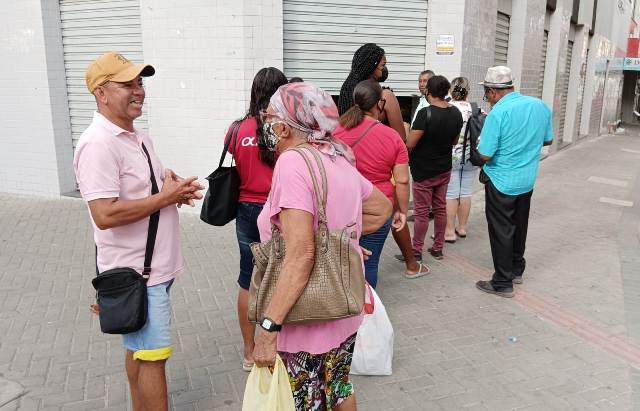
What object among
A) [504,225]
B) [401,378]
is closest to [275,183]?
[401,378]

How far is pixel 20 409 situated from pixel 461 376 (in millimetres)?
2769

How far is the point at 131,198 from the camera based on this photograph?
245 cm

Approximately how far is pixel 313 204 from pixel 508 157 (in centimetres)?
319

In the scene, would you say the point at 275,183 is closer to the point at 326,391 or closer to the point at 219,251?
the point at 326,391

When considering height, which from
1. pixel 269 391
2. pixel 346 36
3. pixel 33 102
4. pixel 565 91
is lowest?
pixel 269 391

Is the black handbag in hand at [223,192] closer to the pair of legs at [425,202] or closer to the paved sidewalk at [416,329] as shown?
the paved sidewalk at [416,329]

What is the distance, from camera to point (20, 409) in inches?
125

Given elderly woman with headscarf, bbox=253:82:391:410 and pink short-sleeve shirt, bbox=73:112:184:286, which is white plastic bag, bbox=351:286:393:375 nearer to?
elderly woman with headscarf, bbox=253:82:391:410

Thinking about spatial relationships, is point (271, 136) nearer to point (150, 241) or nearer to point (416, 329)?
point (150, 241)

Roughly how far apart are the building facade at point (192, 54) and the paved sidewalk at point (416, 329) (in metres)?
1.45

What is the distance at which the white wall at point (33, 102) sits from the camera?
7.98 meters

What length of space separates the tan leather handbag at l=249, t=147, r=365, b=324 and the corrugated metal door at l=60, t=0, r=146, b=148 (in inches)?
257

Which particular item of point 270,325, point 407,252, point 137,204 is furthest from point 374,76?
point 270,325

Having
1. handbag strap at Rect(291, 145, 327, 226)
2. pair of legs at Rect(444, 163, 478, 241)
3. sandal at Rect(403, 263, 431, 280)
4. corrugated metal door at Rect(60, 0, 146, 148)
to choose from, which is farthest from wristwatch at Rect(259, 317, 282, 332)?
corrugated metal door at Rect(60, 0, 146, 148)
